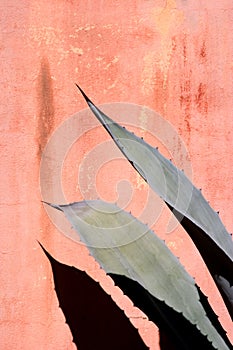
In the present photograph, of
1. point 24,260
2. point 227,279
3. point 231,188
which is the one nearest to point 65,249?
point 24,260

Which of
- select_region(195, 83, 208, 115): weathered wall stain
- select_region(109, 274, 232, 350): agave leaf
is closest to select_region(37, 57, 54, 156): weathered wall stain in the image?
select_region(195, 83, 208, 115): weathered wall stain

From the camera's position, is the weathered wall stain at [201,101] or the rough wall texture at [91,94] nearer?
the rough wall texture at [91,94]

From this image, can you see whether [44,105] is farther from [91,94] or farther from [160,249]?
[160,249]

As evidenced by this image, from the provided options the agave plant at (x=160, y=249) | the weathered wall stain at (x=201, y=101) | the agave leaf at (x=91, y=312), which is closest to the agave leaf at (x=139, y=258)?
the agave plant at (x=160, y=249)

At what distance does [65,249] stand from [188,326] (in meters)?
0.78

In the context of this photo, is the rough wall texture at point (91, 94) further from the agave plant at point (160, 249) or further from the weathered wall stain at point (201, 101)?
the agave plant at point (160, 249)

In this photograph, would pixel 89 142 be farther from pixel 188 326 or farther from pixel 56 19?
pixel 188 326

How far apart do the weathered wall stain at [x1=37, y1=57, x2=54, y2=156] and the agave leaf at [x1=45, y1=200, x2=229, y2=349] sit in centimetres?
75

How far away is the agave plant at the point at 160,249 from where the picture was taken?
192cm

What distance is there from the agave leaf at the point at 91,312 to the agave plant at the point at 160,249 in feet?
1.92

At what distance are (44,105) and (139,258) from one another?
0.98 m

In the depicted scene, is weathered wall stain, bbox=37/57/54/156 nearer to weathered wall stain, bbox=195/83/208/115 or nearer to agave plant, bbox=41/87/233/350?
weathered wall stain, bbox=195/83/208/115

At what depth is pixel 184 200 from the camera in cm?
199

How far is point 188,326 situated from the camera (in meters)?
2.00
